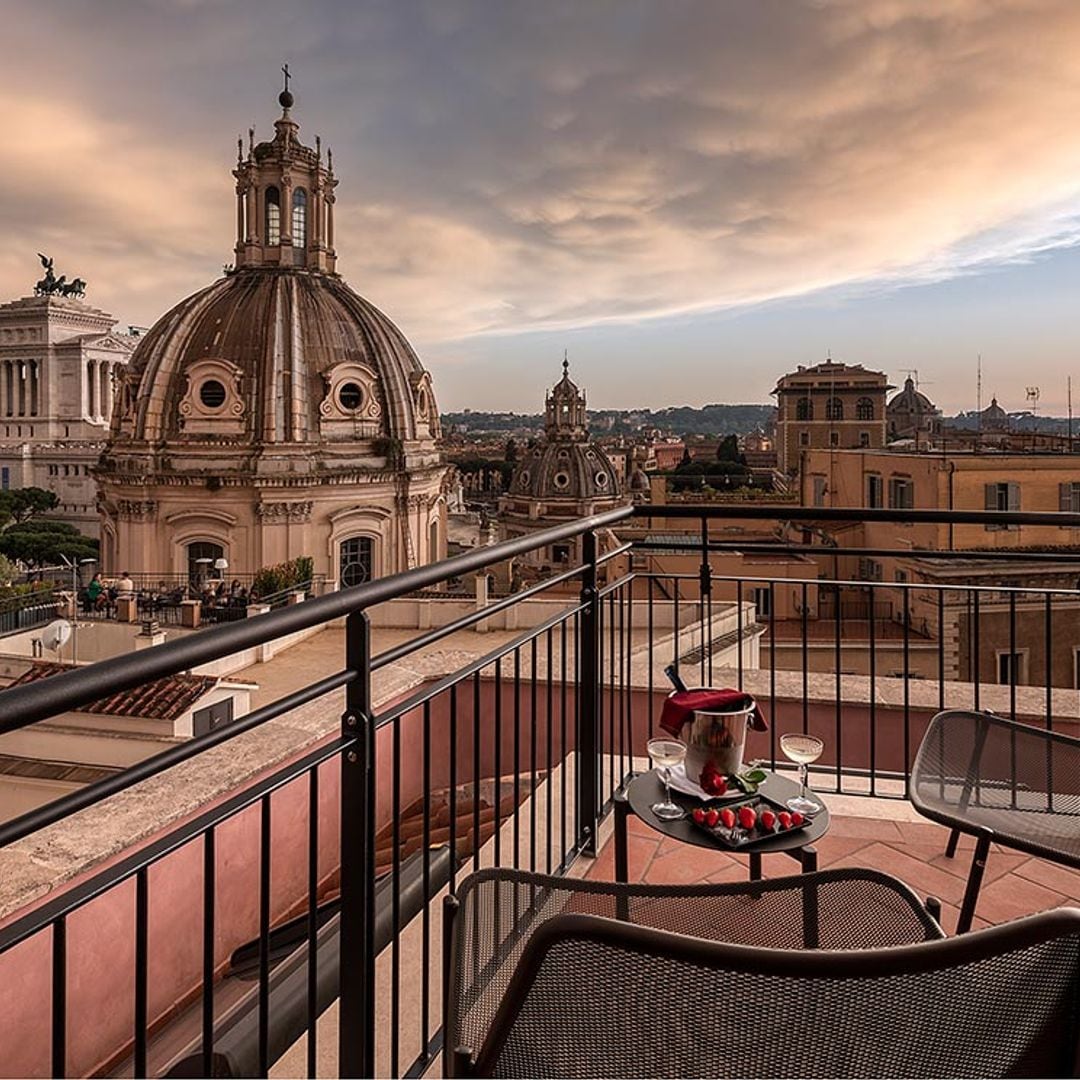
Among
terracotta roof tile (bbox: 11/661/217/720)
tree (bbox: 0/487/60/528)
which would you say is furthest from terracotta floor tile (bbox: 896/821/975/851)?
tree (bbox: 0/487/60/528)

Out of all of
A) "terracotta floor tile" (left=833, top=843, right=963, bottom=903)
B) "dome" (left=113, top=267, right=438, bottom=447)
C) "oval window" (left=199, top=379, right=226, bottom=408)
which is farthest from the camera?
"oval window" (left=199, top=379, right=226, bottom=408)

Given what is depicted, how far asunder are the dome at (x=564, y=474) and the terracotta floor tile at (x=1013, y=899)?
38233mm

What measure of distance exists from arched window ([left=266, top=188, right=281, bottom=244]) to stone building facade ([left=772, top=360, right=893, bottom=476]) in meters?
42.2

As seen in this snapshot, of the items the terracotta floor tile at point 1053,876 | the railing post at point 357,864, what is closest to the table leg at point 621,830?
the railing post at point 357,864

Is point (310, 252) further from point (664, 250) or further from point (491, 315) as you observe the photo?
point (491, 315)

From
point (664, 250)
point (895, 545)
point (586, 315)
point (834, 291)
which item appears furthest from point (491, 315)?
point (895, 545)

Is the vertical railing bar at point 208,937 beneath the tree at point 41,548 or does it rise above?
above

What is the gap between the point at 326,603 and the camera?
4.29 ft

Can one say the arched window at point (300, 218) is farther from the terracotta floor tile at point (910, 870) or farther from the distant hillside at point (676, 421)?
the distant hillside at point (676, 421)

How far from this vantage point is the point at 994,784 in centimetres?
226

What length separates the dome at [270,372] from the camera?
24469mm

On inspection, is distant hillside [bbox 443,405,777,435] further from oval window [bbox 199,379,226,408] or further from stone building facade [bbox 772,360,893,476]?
oval window [bbox 199,379,226,408]

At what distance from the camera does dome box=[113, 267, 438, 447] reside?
2447 centimetres

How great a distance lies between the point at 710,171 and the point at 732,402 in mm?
62120
